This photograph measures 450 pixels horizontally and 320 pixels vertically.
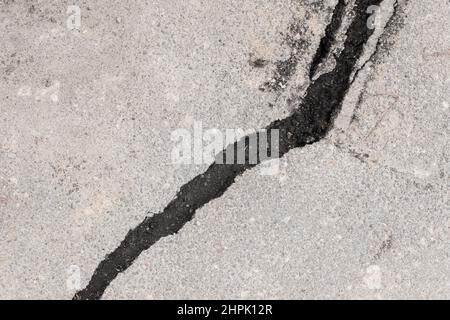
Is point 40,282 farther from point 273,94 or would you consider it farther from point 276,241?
point 273,94

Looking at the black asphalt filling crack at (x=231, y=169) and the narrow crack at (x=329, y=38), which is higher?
the narrow crack at (x=329, y=38)

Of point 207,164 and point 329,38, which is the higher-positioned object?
point 329,38

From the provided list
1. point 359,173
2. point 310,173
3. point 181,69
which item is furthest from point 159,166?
point 359,173

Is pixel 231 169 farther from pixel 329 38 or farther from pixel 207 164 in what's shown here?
pixel 329 38

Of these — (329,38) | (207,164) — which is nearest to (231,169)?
(207,164)
